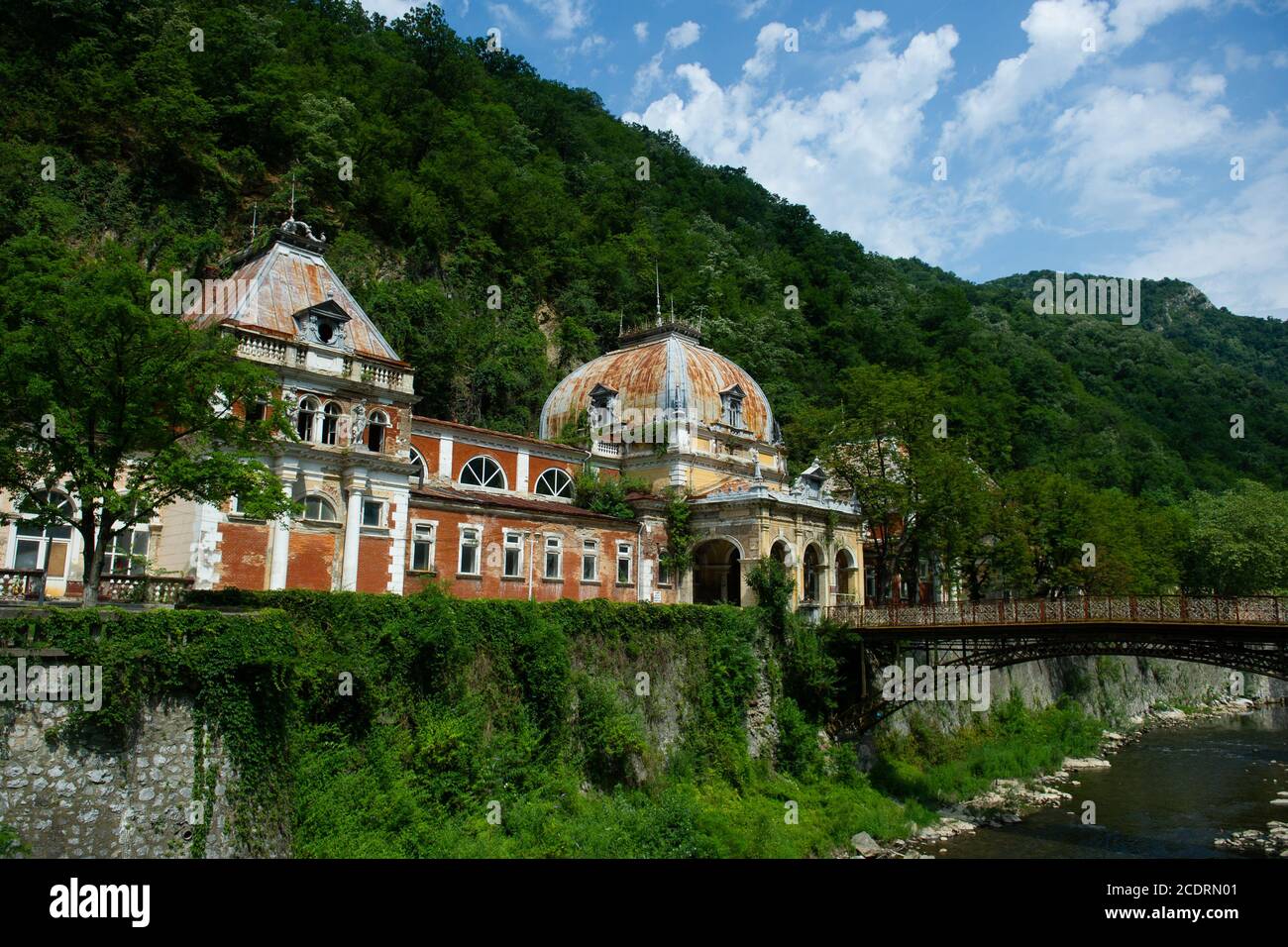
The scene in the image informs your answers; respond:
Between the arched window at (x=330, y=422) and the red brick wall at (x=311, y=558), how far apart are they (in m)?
3.39

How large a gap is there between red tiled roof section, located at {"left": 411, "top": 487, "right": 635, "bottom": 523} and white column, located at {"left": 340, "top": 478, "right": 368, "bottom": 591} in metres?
3.12

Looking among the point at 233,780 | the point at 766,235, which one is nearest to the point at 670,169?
the point at 766,235

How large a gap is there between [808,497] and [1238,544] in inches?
1876

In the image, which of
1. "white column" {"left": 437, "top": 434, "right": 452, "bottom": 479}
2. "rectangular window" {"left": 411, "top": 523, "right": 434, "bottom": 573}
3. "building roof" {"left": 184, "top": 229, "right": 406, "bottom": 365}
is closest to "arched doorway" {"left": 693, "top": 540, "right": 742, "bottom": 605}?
"white column" {"left": 437, "top": 434, "right": 452, "bottom": 479}

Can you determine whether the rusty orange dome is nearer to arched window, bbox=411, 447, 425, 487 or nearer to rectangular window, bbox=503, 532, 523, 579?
arched window, bbox=411, 447, 425, 487

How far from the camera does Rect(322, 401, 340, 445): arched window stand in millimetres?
31859

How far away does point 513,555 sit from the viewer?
37.8 m

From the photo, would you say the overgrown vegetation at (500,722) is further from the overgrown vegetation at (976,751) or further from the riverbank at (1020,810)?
the riverbank at (1020,810)

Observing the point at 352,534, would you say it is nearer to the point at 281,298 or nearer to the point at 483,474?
the point at 281,298

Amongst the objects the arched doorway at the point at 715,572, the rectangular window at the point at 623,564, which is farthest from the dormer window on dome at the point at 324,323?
the arched doorway at the point at 715,572

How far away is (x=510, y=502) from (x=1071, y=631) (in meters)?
23.4

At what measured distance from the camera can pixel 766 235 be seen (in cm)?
11038
